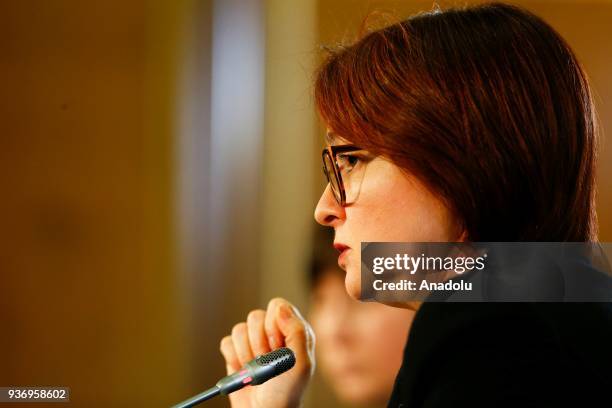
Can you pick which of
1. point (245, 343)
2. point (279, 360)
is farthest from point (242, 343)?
point (279, 360)

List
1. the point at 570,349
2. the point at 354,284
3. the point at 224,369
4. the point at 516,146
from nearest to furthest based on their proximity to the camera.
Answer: the point at 570,349 < the point at 516,146 < the point at 354,284 < the point at 224,369

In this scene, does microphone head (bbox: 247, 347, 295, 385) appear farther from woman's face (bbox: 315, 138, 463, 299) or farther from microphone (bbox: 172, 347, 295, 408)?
woman's face (bbox: 315, 138, 463, 299)

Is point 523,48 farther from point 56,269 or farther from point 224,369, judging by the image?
point 56,269

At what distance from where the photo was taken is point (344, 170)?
1.11 meters

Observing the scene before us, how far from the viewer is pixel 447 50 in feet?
3.36

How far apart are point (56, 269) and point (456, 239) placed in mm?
746

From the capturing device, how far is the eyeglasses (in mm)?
1081

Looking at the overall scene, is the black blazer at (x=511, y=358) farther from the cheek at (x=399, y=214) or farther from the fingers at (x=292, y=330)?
the fingers at (x=292, y=330)

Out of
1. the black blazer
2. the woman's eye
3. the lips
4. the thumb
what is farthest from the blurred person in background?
the black blazer

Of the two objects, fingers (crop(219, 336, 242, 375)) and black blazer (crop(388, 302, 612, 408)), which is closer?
black blazer (crop(388, 302, 612, 408))

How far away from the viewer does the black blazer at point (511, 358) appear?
0.85 metres

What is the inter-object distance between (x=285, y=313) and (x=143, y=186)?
357 millimetres

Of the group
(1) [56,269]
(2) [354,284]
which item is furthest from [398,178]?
(1) [56,269]

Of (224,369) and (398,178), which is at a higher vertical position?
(398,178)
